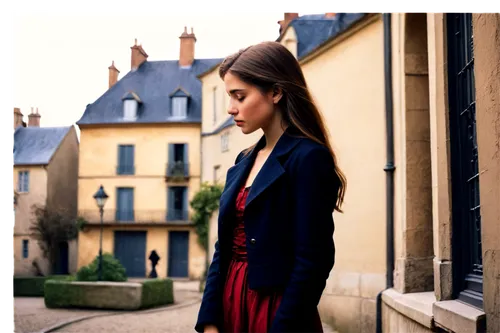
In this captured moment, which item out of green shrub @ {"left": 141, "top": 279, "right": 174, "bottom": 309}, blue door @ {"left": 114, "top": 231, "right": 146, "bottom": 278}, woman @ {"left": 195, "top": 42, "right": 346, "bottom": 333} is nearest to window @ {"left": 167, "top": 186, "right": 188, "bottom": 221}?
blue door @ {"left": 114, "top": 231, "right": 146, "bottom": 278}

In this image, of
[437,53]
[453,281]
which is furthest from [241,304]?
[437,53]

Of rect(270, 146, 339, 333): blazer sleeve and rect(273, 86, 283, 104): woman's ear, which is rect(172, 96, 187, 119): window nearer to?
rect(273, 86, 283, 104): woman's ear

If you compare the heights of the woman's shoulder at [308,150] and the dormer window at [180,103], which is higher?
the dormer window at [180,103]

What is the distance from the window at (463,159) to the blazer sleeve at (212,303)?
6.79 ft

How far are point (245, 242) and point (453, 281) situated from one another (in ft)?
7.64

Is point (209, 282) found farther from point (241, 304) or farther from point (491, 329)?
point (491, 329)

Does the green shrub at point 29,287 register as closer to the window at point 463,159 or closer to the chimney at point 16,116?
the chimney at point 16,116

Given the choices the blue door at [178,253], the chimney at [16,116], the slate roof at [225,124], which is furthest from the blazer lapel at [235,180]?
the blue door at [178,253]

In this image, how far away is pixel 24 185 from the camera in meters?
26.6

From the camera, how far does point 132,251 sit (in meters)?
31.3

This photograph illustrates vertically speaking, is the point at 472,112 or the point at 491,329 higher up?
the point at 472,112

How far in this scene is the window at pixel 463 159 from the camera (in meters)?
3.81

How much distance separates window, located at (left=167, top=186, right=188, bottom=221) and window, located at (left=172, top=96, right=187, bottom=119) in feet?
11.8

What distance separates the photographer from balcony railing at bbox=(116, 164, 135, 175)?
32469 millimetres
